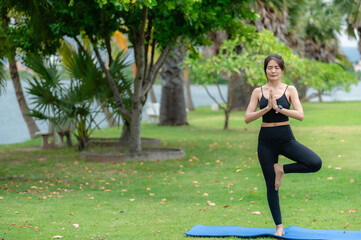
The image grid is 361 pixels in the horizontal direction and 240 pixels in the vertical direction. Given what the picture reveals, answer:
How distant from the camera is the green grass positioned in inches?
251

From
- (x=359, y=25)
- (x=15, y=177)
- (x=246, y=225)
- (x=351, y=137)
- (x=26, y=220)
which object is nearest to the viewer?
(x=246, y=225)

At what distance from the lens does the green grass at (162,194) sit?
6.37 meters

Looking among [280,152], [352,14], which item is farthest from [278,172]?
[352,14]

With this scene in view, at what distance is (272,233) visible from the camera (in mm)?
5516

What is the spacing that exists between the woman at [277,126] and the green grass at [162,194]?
1.16 metres

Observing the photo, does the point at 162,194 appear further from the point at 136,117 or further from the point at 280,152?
the point at 136,117

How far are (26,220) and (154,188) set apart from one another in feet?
9.59

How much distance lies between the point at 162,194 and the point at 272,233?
136 inches

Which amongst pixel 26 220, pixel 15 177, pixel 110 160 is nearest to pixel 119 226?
pixel 26 220

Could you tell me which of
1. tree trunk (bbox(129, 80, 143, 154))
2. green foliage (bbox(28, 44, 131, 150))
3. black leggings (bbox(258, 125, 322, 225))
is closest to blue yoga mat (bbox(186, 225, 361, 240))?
black leggings (bbox(258, 125, 322, 225))

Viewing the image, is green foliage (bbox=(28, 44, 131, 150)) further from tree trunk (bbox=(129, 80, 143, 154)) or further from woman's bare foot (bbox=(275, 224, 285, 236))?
woman's bare foot (bbox=(275, 224, 285, 236))

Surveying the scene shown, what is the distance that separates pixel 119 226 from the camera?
6.42 m

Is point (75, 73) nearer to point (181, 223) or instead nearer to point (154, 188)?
point (154, 188)

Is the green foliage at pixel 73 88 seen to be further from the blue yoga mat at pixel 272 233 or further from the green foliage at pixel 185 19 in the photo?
the blue yoga mat at pixel 272 233
